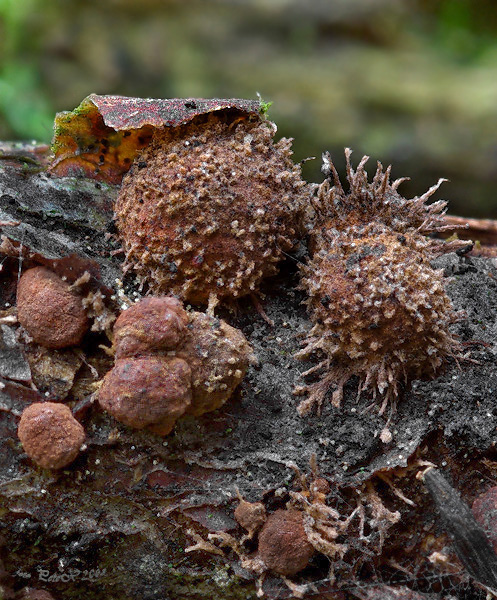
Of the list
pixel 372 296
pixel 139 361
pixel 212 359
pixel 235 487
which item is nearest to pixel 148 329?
pixel 139 361

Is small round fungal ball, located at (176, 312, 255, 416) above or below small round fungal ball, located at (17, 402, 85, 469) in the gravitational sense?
above

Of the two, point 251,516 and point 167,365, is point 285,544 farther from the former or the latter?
point 167,365

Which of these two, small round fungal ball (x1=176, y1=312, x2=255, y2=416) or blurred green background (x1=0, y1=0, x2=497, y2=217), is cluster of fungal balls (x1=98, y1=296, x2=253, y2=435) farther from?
blurred green background (x1=0, y1=0, x2=497, y2=217)

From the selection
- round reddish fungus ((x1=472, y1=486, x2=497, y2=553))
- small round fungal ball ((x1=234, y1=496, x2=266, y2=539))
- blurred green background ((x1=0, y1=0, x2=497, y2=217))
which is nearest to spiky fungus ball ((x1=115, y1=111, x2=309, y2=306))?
small round fungal ball ((x1=234, y1=496, x2=266, y2=539))

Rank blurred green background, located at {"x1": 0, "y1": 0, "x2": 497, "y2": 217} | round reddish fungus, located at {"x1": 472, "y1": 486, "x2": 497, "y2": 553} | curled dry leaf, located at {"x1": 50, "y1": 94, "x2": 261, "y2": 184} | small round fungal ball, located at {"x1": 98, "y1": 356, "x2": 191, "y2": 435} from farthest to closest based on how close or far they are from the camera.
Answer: blurred green background, located at {"x1": 0, "y1": 0, "x2": 497, "y2": 217} → curled dry leaf, located at {"x1": 50, "y1": 94, "x2": 261, "y2": 184} → round reddish fungus, located at {"x1": 472, "y1": 486, "x2": 497, "y2": 553} → small round fungal ball, located at {"x1": 98, "y1": 356, "x2": 191, "y2": 435}

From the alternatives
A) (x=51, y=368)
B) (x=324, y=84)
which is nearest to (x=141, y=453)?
(x=51, y=368)

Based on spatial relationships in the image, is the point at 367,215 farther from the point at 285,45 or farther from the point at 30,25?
the point at 30,25

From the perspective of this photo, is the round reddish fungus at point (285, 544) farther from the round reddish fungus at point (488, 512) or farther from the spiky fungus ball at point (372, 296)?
the round reddish fungus at point (488, 512)
